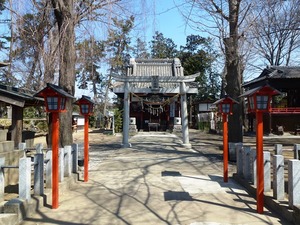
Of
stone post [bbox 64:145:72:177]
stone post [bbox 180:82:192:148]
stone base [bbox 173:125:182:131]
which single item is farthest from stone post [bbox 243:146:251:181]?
stone base [bbox 173:125:182:131]

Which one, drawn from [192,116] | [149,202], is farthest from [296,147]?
[192,116]

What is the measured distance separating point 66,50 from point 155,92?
971 centimetres

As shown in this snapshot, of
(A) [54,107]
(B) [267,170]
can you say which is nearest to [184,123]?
(B) [267,170]

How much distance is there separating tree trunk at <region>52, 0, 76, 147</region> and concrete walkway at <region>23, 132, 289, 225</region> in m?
1.66

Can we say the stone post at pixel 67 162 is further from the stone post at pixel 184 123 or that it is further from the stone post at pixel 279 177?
the stone post at pixel 184 123

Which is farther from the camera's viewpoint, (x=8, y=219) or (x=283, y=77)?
(x=283, y=77)

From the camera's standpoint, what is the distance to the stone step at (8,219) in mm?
4593

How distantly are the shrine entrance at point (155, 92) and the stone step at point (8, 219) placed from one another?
11901 millimetres

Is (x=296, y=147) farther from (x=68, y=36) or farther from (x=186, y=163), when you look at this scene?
(x=68, y=36)

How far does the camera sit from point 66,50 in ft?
31.5

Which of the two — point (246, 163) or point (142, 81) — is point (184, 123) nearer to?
point (142, 81)

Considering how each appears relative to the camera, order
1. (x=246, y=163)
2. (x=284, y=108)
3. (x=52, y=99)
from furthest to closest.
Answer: (x=284, y=108) → (x=246, y=163) → (x=52, y=99)

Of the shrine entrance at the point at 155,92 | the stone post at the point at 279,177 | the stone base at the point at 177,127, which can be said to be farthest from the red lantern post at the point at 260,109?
the stone base at the point at 177,127

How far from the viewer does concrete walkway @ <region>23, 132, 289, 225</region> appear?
5281 mm
